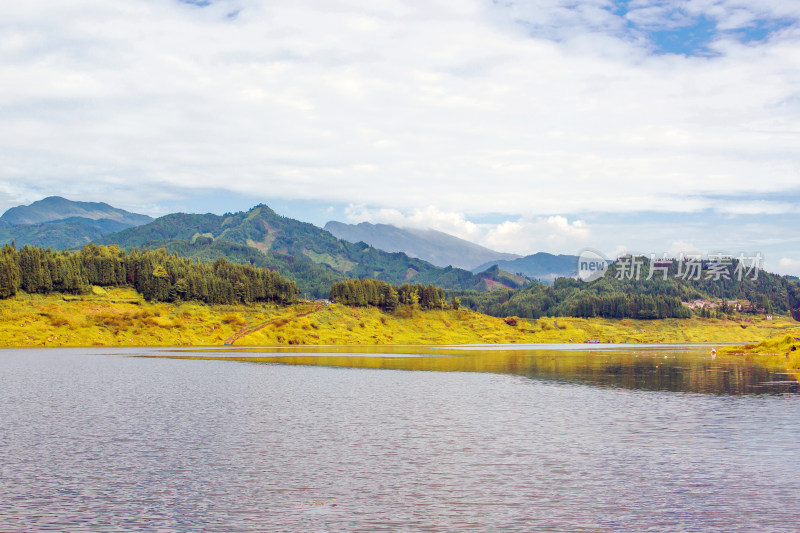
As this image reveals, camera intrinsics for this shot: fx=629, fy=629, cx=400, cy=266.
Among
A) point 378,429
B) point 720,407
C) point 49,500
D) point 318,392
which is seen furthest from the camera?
point 318,392

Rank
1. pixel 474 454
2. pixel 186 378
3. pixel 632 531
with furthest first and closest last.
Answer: pixel 186 378 < pixel 474 454 < pixel 632 531

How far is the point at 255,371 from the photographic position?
112188 mm

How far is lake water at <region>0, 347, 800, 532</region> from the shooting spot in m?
27.1

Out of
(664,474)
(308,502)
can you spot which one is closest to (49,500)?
(308,502)

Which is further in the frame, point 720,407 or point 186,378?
point 186,378

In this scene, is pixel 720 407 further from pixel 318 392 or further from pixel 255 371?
pixel 255 371

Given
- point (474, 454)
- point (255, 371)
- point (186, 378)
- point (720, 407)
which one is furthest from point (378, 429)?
point (255, 371)

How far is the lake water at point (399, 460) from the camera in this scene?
27.1m

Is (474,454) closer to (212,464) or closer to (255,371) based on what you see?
(212,464)

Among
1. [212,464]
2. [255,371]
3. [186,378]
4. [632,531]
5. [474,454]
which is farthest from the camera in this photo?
[255,371]

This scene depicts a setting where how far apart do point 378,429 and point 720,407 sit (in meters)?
34.9

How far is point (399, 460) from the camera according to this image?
1516 inches

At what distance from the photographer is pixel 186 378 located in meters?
96.7

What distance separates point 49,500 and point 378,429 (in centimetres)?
2547
